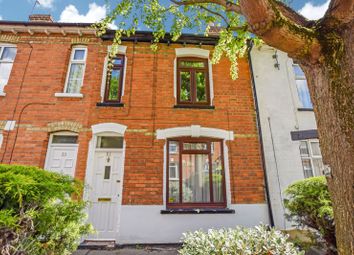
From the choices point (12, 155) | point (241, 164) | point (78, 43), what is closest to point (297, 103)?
point (241, 164)

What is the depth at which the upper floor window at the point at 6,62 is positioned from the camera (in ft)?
24.8

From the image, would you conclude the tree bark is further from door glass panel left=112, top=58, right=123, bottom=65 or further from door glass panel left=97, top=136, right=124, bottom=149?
door glass panel left=112, top=58, right=123, bottom=65

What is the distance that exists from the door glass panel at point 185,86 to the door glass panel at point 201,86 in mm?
341

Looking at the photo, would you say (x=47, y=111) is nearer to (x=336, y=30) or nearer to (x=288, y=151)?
(x=336, y=30)

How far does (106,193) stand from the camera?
6.65m

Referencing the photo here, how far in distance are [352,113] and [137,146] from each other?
18.2 ft

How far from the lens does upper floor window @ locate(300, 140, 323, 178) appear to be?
714 centimetres

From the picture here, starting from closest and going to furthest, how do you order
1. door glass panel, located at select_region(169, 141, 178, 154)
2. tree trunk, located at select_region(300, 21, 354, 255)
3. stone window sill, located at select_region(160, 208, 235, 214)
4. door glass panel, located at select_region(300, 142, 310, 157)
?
tree trunk, located at select_region(300, 21, 354, 255) < stone window sill, located at select_region(160, 208, 235, 214) < door glass panel, located at select_region(169, 141, 178, 154) < door glass panel, located at select_region(300, 142, 310, 157)

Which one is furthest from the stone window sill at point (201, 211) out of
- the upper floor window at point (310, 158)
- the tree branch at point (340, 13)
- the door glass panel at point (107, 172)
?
the tree branch at point (340, 13)

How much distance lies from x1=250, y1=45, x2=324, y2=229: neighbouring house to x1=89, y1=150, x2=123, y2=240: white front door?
15.9 feet

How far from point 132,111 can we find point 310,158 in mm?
6214

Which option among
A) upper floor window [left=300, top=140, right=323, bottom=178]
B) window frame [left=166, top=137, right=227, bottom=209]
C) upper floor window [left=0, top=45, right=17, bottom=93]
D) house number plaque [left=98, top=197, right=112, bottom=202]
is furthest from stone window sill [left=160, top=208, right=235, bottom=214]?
upper floor window [left=0, top=45, right=17, bottom=93]

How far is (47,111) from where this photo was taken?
7.09m

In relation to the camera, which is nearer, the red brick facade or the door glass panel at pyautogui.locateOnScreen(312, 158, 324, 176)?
the red brick facade
